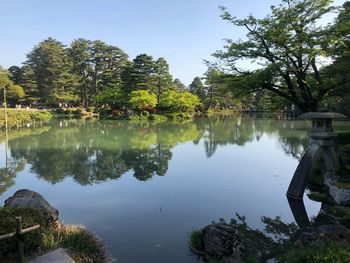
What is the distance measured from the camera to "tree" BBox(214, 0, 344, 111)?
8820mm

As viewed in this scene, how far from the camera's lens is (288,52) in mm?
8992

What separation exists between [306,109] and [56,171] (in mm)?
10118

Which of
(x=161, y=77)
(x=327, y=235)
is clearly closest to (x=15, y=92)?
(x=161, y=77)

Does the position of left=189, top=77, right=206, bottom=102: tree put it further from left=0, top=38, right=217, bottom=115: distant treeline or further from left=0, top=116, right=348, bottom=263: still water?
left=0, top=116, right=348, bottom=263: still water

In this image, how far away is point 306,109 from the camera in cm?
980

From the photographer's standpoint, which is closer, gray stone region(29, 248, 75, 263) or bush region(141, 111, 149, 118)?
gray stone region(29, 248, 75, 263)

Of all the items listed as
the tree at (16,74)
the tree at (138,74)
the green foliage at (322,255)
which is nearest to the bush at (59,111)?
the tree at (16,74)

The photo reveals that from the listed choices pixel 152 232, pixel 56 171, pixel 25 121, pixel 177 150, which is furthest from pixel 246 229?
pixel 25 121

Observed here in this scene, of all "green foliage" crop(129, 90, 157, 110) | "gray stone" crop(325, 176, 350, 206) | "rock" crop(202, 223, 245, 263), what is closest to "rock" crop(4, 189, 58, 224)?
"rock" crop(202, 223, 245, 263)

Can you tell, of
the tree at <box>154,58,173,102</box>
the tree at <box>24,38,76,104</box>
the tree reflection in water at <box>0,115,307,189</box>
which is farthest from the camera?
the tree at <box>24,38,76,104</box>

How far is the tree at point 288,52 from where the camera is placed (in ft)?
28.9

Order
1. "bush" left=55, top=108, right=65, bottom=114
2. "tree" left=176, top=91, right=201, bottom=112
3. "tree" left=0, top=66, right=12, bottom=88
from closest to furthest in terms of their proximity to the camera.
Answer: "tree" left=0, top=66, right=12, bottom=88
"tree" left=176, top=91, right=201, bottom=112
"bush" left=55, top=108, right=65, bottom=114

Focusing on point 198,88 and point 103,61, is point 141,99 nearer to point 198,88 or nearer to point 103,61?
point 103,61

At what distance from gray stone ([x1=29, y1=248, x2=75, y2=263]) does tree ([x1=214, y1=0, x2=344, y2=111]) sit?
7.07 m
